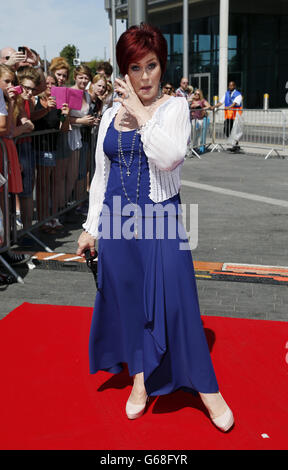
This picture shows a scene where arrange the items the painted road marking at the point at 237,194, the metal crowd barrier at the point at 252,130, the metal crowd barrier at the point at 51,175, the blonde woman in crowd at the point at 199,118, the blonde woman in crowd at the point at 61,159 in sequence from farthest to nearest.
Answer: the metal crowd barrier at the point at 252,130, the blonde woman in crowd at the point at 199,118, the painted road marking at the point at 237,194, the blonde woman in crowd at the point at 61,159, the metal crowd barrier at the point at 51,175

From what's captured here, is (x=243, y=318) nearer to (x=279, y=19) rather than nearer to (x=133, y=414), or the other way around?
(x=133, y=414)

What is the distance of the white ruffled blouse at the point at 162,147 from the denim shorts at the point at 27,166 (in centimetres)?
339

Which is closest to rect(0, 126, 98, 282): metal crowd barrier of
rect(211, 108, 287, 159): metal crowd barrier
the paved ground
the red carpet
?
the paved ground

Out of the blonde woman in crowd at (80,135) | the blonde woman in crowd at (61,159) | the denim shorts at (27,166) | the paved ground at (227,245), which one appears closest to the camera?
the paved ground at (227,245)

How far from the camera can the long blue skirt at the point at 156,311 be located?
9.12 feet

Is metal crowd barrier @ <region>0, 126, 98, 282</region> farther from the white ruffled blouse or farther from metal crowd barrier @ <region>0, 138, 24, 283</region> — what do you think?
the white ruffled blouse

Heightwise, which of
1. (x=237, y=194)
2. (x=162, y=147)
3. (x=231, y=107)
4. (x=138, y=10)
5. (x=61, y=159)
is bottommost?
(x=237, y=194)

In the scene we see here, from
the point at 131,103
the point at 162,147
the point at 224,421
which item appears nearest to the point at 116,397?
the point at 224,421

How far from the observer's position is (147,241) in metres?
2.83

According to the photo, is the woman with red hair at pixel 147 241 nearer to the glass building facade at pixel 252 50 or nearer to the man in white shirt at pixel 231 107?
the man in white shirt at pixel 231 107

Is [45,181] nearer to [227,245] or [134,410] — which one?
[227,245]

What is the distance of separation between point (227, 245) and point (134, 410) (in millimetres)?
3750

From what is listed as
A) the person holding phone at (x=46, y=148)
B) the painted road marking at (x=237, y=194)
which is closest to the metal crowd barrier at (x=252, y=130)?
the painted road marking at (x=237, y=194)

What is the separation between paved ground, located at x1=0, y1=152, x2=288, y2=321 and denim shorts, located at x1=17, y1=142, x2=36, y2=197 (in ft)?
2.41
